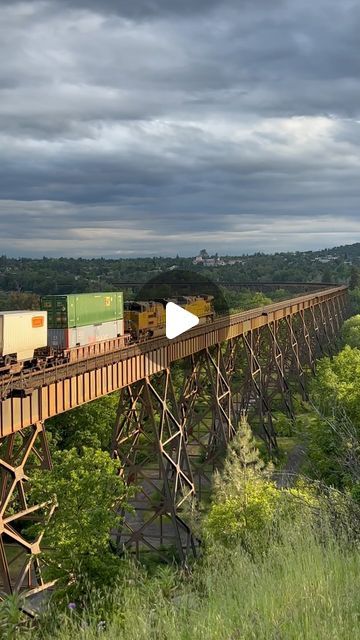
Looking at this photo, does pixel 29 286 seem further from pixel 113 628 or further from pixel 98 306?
pixel 113 628

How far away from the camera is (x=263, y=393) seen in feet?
144

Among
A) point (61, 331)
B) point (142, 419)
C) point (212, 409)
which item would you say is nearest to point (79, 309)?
point (61, 331)

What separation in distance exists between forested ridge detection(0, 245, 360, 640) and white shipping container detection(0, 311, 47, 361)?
4366 mm

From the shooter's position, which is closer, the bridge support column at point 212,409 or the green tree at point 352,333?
the bridge support column at point 212,409

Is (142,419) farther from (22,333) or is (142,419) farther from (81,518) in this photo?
(81,518)

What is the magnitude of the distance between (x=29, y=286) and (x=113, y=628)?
154973 mm

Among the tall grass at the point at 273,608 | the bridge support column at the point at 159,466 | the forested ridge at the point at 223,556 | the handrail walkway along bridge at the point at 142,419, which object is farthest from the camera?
the bridge support column at the point at 159,466

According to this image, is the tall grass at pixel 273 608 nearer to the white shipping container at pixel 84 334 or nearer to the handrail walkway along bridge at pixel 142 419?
the handrail walkway along bridge at pixel 142 419

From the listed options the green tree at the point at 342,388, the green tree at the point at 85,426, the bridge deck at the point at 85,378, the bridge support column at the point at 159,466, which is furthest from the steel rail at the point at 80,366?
the green tree at the point at 85,426

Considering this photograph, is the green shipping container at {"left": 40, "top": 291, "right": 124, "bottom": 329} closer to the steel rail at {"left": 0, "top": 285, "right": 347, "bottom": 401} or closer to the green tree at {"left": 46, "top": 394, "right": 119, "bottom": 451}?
the steel rail at {"left": 0, "top": 285, "right": 347, "bottom": 401}

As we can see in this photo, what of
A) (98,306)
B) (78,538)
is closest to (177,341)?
(98,306)

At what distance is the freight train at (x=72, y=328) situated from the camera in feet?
75.0

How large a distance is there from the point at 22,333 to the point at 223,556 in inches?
582

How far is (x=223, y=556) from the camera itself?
10.8m
